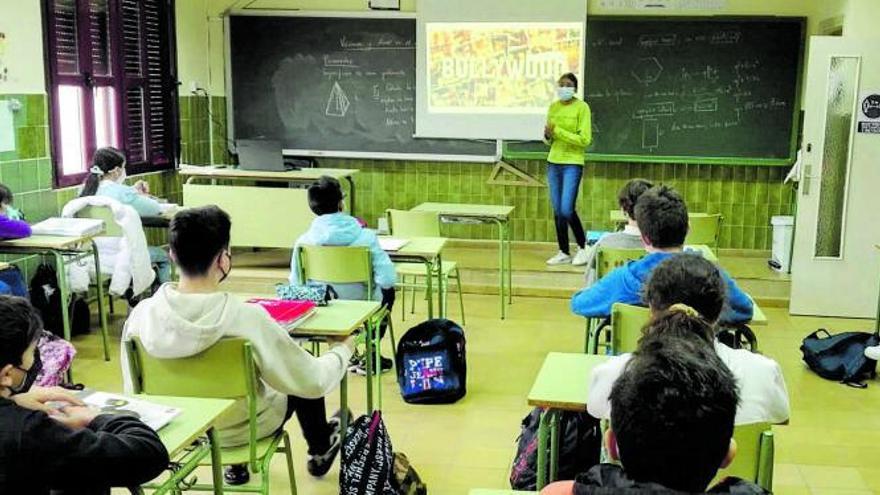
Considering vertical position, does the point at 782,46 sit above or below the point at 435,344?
above

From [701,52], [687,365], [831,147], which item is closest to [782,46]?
[701,52]

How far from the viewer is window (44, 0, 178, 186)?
604cm

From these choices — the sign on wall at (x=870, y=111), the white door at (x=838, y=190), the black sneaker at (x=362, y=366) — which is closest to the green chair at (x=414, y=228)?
the black sneaker at (x=362, y=366)

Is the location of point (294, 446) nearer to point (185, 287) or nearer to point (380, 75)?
point (185, 287)

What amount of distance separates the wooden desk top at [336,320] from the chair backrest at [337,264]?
790 mm

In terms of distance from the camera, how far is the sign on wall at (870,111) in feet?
19.7

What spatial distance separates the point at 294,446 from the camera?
3.84 m

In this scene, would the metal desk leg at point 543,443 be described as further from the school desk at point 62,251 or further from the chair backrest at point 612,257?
the school desk at point 62,251

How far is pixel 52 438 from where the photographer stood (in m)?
1.64

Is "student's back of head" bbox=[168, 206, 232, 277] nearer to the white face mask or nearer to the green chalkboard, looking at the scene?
the white face mask

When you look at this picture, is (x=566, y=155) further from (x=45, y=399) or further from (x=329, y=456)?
(x=45, y=399)

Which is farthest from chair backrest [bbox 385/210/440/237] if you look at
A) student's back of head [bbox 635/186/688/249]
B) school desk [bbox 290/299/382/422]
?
student's back of head [bbox 635/186/688/249]

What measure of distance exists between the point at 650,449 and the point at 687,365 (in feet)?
0.44

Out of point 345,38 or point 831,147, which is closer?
point 831,147
